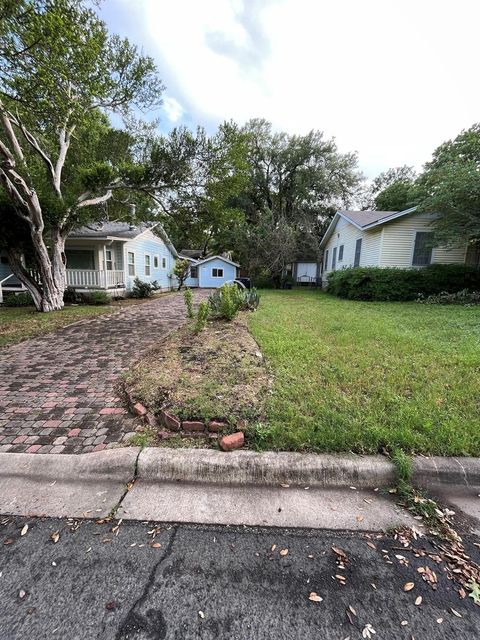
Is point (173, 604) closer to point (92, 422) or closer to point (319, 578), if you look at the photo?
point (319, 578)

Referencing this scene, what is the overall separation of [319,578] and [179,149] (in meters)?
10.9

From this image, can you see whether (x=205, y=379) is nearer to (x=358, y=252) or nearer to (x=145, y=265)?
(x=358, y=252)

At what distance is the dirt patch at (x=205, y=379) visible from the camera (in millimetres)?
2830

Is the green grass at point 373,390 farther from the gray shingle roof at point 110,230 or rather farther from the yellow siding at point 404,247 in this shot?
the gray shingle roof at point 110,230

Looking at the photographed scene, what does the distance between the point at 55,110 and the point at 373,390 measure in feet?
25.6

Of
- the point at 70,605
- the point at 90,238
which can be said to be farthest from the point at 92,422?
the point at 90,238

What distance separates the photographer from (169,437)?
2533mm

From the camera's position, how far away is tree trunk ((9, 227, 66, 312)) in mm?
9195

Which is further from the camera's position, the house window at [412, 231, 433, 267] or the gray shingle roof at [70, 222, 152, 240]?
the house window at [412, 231, 433, 267]

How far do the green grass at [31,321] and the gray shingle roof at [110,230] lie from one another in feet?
13.9

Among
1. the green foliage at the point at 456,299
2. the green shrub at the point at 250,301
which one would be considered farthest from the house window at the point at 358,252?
the green shrub at the point at 250,301

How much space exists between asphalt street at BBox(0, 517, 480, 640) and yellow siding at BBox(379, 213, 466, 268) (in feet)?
45.2

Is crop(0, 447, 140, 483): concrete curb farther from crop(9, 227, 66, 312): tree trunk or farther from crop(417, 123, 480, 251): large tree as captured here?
crop(417, 123, 480, 251): large tree

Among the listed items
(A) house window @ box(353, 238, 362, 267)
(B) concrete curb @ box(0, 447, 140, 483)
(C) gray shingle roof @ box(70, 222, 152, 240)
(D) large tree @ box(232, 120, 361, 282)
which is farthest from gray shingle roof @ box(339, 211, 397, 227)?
(B) concrete curb @ box(0, 447, 140, 483)
